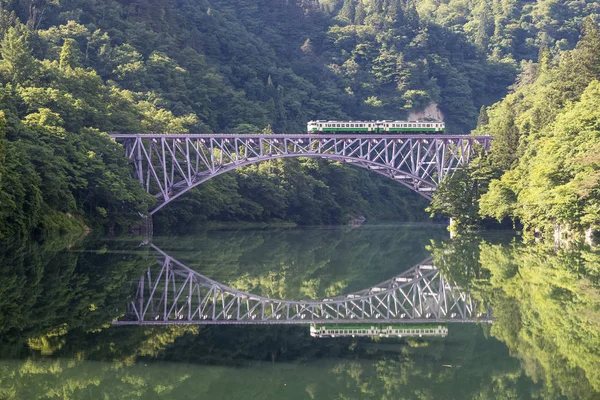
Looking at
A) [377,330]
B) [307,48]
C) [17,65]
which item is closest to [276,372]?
[377,330]

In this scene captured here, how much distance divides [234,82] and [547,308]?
350 ft

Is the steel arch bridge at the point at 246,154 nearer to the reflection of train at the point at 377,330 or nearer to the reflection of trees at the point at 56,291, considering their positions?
the reflection of trees at the point at 56,291

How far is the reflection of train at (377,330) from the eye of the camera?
65.8 feet

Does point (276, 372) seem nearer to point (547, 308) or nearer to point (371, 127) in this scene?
point (547, 308)

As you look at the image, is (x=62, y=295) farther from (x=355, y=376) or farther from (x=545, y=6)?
(x=545, y=6)

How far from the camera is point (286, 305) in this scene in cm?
2497

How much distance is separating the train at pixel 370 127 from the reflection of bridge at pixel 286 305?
4535 centimetres

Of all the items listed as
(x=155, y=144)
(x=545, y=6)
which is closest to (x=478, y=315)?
(x=155, y=144)

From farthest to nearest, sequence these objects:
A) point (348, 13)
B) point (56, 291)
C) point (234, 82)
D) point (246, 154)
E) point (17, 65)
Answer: point (348, 13)
point (234, 82)
point (246, 154)
point (17, 65)
point (56, 291)

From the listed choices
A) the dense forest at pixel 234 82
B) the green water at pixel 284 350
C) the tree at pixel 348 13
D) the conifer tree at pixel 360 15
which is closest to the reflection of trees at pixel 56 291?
the green water at pixel 284 350

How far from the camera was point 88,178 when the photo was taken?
63.7 m

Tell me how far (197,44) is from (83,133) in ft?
209

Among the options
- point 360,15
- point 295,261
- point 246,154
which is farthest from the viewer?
point 360,15

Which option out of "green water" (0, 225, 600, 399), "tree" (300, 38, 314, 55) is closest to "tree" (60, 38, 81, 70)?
"green water" (0, 225, 600, 399)
